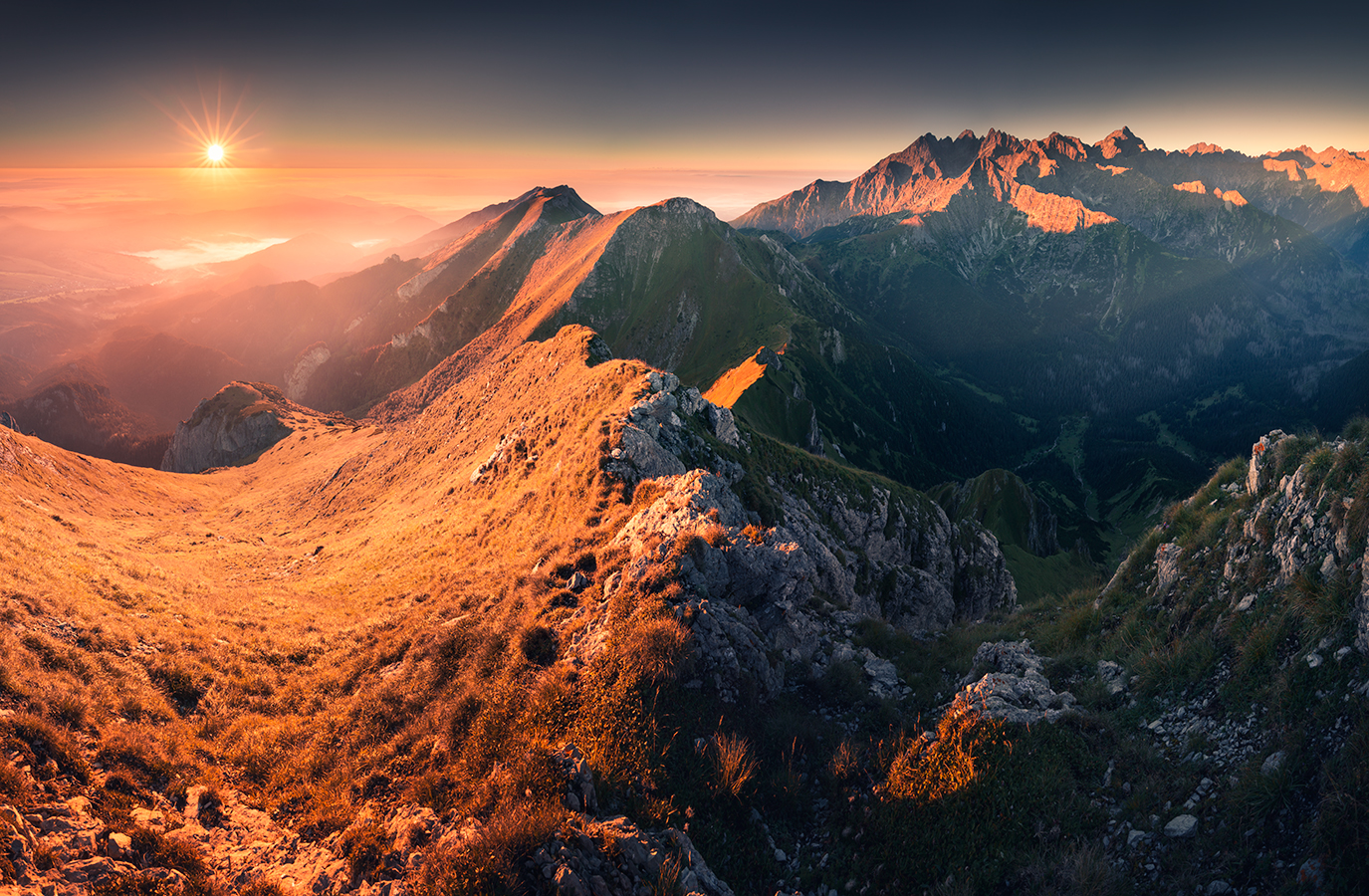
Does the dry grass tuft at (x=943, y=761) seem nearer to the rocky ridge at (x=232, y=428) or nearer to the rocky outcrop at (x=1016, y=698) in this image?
the rocky outcrop at (x=1016, y=698)

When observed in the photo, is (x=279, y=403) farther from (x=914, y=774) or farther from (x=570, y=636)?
(x=914, y=774)

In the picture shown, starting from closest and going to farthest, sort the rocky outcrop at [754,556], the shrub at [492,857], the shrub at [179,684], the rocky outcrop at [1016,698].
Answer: the shrub at [492,857], the rocky outcrop at [1016,698], the rocky outcrop at [754,556], the shrub at [179,684]

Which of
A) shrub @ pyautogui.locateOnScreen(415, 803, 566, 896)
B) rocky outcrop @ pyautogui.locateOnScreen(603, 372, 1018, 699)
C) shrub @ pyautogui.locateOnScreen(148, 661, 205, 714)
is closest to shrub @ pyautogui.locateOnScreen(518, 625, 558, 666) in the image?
rocky outcrop @ pyautogui.locateOnScreen(603, 372, 1018, 699)

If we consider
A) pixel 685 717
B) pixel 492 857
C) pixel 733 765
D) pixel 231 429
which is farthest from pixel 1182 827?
pixel 231 429

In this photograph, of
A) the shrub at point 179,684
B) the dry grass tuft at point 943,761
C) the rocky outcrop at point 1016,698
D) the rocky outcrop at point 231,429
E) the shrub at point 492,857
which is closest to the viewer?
the shrub at point 492,857

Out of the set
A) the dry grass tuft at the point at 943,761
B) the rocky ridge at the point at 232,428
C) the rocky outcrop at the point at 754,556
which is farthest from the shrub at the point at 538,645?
the rocky ridge at the point at 232,428

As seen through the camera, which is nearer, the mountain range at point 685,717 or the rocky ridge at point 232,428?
the mountain range at point 685,717

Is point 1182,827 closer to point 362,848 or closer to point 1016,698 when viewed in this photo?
point 1016,698

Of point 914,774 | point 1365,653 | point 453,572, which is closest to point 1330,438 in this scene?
point 1365,653

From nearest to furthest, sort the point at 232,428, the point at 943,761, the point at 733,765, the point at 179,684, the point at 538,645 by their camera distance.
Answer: the point at 733,765 < the point at 943,761 < the point at 538,645 < the point at 179,684 < the point at 232,428
